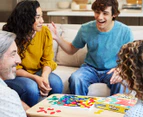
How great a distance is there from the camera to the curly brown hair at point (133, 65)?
1.42 m

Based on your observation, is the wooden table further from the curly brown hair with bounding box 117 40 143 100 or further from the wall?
the wall


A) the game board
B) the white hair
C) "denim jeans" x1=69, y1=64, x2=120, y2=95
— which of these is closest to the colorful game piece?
the game board

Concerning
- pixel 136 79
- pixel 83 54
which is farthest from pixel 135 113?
pixel 83 54

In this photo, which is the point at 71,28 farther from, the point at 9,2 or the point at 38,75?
the point at 9,2

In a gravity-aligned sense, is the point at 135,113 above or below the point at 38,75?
above

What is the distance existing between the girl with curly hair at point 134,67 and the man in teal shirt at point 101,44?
138cm

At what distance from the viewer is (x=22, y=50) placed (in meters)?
2.87

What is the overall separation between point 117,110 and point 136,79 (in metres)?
0.82

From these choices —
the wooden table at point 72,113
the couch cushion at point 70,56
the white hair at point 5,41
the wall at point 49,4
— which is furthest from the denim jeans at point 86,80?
the wall at point 49,4

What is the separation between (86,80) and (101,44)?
352mm

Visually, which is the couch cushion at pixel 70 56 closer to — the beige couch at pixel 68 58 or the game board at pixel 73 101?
the beige couch at pixel 68 58

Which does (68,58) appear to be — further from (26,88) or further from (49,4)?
(49,4)

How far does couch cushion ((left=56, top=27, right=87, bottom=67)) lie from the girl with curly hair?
6.39 feet

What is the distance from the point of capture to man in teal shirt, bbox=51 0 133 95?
2977 mm
